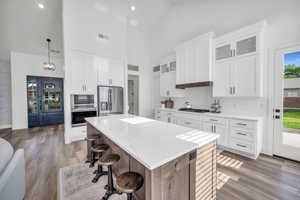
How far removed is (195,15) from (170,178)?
4918 mm

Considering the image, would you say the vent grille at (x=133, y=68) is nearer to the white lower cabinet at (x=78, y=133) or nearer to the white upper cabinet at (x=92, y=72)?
the white upper cabinet at (x=92, y=72)

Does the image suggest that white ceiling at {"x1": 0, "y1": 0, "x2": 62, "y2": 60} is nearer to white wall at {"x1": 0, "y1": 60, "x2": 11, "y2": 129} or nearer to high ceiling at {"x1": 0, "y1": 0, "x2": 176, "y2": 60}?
high ceiling at {"x1": 0, "y1": 0, "x2": 176, "y2": 60}

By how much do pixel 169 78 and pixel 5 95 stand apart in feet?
22.0

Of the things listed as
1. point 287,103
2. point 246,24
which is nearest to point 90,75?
point 246,24

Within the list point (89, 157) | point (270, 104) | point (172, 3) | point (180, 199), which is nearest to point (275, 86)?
point (270, 104)

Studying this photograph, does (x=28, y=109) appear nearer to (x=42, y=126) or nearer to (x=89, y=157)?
(x=42, y=126)

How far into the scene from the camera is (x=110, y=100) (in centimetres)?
434

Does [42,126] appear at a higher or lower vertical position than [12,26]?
lower

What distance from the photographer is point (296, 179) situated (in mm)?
1992

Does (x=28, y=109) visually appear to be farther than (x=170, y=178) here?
Yes

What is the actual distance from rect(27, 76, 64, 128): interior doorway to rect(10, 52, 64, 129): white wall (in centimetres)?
16

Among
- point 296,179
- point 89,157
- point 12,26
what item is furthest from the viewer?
point 12,26

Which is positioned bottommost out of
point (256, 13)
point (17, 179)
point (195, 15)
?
point (17, 179)

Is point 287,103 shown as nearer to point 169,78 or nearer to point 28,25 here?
point 169,78
